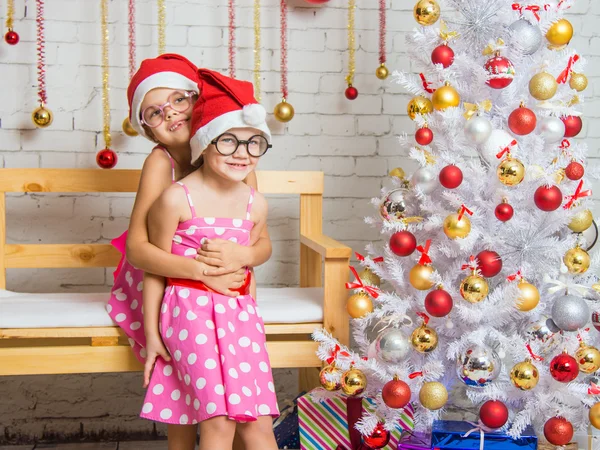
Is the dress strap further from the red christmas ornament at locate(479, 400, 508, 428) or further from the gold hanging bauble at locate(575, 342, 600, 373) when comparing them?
the gold hanging bauble at locate(575, 342, 600, 373)

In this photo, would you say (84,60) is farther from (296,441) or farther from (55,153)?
(296,441)

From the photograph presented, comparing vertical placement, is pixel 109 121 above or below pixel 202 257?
above

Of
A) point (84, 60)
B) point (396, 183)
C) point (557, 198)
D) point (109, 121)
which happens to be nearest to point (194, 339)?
point (396, 183)

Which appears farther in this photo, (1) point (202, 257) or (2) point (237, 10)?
(2) point (237, 10)

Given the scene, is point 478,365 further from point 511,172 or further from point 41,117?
point 41,117

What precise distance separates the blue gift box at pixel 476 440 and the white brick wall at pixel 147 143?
953 millimetres

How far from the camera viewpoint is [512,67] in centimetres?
169

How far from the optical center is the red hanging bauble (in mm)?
1678

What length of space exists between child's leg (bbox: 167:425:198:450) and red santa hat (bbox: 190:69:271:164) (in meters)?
0.66

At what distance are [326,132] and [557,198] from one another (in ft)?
3.38

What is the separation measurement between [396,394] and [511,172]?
0.59 meters

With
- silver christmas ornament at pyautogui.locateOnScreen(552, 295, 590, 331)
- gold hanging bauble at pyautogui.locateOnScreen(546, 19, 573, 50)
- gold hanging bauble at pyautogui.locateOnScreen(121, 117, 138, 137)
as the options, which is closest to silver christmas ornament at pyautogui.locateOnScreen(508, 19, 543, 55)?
gold hanging bauble at pyautogui.locateOnScreen(546, 19, 573, 50)

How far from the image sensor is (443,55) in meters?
1.76

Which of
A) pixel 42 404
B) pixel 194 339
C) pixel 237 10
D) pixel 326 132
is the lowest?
pixel 42 404
